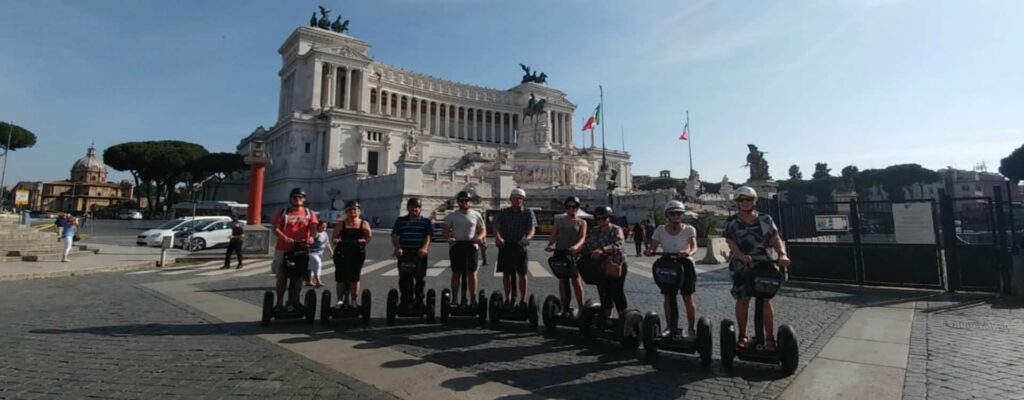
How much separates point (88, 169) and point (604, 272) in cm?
13721

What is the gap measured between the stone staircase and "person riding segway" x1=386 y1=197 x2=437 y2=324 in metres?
16.3

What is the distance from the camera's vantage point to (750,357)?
15.6 feet

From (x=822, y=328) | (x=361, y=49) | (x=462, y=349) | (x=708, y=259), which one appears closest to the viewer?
(x=462, y=349)

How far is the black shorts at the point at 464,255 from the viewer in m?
6.86

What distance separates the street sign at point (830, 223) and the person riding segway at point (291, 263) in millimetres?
11769

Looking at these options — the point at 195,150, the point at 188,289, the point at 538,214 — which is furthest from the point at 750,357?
the point at 195,150

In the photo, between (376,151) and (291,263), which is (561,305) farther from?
(376,151)

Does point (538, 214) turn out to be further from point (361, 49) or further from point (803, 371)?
point (361, 49)

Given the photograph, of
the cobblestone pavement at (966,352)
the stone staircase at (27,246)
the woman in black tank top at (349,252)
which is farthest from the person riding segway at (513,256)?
the stone staircase at (27,246)

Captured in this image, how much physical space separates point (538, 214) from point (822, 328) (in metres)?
28.3

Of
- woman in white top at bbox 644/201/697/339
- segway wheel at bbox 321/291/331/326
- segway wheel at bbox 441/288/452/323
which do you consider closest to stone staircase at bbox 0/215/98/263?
segway wheel at bbox 321/291/331/326

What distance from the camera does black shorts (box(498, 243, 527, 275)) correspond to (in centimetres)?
666

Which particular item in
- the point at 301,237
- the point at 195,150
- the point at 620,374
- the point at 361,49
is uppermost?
the point at 361,49

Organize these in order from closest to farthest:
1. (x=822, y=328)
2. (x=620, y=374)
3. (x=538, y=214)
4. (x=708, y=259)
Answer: (x=620, y=374), (x=822, y=328), (x=708, y=259), (x=538, y=214)
